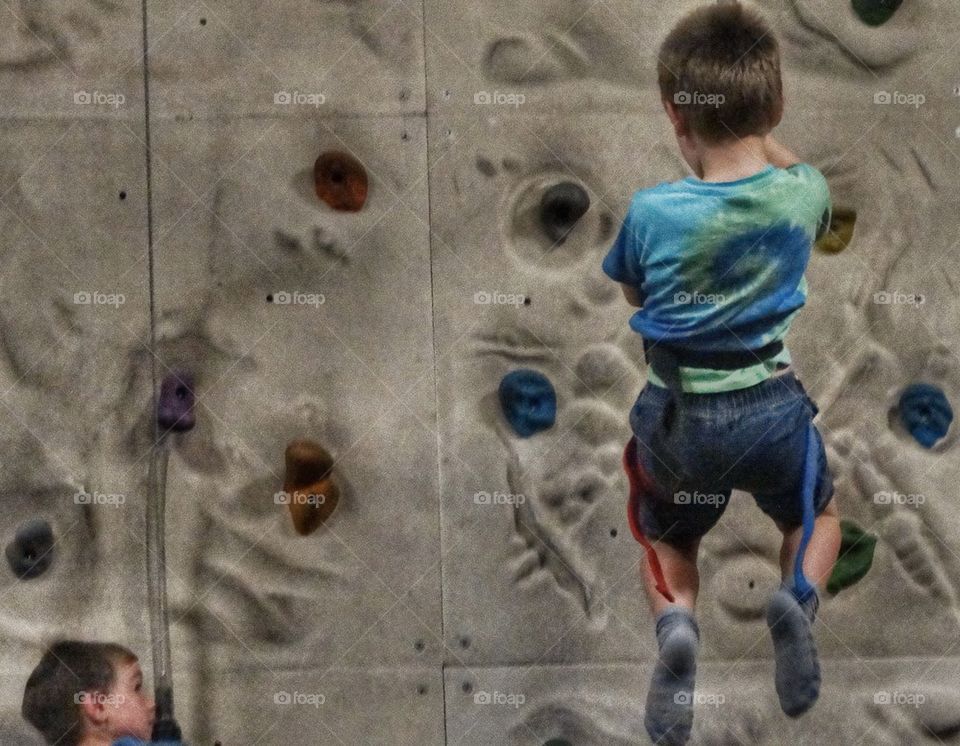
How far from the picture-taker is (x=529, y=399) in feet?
14.8

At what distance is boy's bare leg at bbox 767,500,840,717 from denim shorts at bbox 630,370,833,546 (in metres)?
0.07

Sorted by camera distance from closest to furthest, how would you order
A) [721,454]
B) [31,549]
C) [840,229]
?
[721,454] < [840,229] < [31,549]

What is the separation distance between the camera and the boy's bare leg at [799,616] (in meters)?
4.52

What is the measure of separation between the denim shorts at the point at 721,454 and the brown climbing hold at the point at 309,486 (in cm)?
97

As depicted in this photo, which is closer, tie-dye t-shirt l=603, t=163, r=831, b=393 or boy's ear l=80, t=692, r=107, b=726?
tie-dye t-shirt l=603, t=163, r=831, b=393

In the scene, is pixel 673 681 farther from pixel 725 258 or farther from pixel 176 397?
pixel 176 397

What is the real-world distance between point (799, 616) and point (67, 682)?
233 cm

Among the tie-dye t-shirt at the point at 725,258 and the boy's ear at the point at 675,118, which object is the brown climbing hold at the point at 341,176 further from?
the boy's ear at the point at 675,118

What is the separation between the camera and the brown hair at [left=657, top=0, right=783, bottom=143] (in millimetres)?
4305

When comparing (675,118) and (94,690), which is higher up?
(675,118)

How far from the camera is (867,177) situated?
4461 millimetres

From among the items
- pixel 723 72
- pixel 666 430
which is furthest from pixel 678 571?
pixel 723 72

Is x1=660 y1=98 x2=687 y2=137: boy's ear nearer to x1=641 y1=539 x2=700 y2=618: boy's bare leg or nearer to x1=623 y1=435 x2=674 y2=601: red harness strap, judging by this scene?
x1=623 y1=435 x2=674 y2=601: red harness strap

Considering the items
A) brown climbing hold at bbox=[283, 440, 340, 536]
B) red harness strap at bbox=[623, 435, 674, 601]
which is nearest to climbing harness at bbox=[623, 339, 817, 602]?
red harness strap at bbox=[623, 435, 674, 601]
